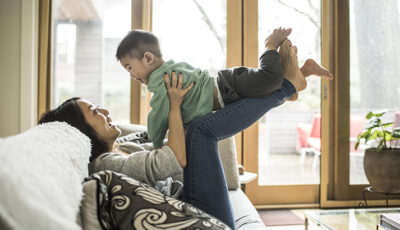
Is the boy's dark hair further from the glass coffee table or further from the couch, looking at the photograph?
the glass coffee table

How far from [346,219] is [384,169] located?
1004 millimetres

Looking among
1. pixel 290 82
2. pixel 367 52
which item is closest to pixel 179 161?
pixel 290 82

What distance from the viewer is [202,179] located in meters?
1.12

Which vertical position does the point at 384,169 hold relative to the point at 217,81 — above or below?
below

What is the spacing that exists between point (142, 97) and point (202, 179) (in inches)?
70.1

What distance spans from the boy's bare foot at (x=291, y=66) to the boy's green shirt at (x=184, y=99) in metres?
0.33

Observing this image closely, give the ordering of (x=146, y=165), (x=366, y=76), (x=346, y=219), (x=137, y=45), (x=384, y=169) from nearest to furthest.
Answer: (x=146, y=165) → (x=137, y=45) → (x=346, y=219) → (x=384, y=169) → (x=366, y=76)

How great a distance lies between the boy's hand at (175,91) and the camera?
1.26 m

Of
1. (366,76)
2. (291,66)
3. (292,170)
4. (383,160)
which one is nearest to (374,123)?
(383,160)

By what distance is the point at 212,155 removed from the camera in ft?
3.76

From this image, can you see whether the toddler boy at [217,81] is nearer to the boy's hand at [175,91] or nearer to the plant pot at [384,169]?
the boy's hand at [175,91]

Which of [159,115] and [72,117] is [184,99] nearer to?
[159,115]

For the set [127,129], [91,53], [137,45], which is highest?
[91,53]

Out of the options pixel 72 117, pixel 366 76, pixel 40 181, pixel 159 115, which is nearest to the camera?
pixel 40 181
